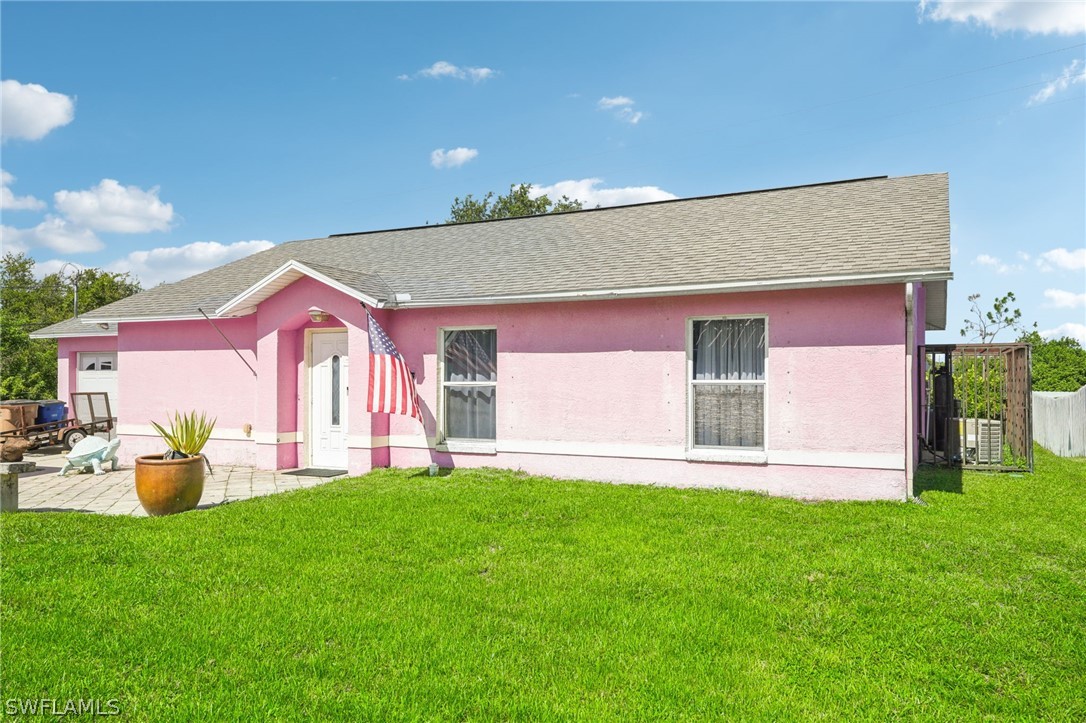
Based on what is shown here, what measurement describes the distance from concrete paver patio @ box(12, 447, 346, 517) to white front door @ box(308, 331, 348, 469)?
0.82m

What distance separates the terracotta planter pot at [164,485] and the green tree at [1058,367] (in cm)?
2566

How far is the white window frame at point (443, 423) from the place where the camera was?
10.9 m

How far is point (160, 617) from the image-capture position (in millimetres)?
4809

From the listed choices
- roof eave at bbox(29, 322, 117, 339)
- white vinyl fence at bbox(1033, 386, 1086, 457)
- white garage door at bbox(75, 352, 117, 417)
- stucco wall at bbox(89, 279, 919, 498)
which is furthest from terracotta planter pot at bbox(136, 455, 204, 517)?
white vinyl fence at bbox(1033, 386, 1086, 457)

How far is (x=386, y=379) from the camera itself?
10.4m

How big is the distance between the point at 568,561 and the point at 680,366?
4372 mm

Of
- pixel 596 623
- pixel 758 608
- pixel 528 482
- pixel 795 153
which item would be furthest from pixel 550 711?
pixel 795 153

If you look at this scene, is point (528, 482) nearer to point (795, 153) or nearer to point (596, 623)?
point (596, 623)

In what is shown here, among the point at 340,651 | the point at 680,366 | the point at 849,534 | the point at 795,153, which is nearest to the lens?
the point at 340,651

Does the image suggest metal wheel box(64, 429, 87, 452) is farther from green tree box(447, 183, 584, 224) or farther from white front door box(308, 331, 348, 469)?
green tree box(447, 183, 584, 224)

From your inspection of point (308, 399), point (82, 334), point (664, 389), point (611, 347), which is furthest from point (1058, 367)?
point (82, 334)

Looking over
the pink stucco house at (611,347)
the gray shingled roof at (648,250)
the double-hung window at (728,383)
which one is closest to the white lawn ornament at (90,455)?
the pink stucco house at (611,347)

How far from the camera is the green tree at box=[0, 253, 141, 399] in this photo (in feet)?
74.6

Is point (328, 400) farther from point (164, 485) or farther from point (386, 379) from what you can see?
point (164, 485)
